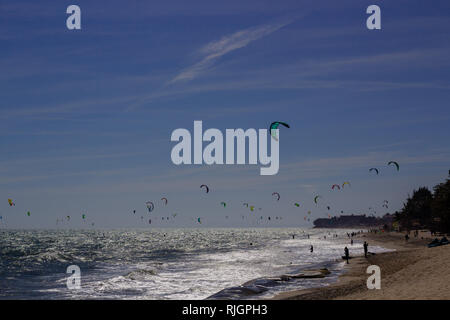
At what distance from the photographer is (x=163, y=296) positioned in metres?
22.5

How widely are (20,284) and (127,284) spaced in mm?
9068

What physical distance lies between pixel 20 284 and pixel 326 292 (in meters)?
23.4

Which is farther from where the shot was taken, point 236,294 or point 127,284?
point 127,284

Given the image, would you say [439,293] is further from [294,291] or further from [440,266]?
[294,291]

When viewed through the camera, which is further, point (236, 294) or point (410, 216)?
point (410, 216)

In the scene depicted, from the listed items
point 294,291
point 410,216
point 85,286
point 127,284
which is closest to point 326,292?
point 294,291
